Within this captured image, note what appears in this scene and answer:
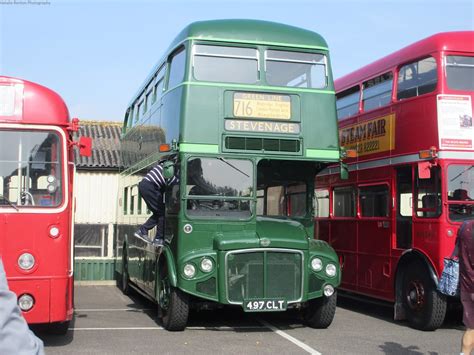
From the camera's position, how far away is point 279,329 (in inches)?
348

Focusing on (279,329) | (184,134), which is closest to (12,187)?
(184,134)

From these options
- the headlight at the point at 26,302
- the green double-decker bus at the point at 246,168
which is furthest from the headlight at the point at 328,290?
the headlight at the point at 26,302

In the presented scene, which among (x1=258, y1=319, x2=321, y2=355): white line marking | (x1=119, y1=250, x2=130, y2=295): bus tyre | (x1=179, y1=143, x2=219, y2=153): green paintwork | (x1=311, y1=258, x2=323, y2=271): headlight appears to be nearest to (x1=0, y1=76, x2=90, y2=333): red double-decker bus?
(x1=179, y1=143, x2=219, y2=153): green paintwork

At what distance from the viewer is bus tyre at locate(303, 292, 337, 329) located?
8766mm

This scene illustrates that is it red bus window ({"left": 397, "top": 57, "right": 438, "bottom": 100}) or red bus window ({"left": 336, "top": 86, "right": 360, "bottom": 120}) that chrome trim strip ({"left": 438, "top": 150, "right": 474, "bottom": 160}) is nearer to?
red bus window ({"left": 397, "top": 57, "right": 438, "bottom": 100})

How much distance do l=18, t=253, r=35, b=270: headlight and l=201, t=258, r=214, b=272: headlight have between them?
2282 mm

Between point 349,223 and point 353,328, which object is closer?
point 353,328

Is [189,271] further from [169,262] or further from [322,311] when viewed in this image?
[322,311]

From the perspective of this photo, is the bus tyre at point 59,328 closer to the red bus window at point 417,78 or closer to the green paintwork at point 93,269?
the red bus window at point 417,78

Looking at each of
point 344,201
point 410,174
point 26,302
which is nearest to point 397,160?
point 410,174

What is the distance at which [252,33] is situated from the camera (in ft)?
29.8

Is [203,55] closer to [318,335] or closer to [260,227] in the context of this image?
[260,227]

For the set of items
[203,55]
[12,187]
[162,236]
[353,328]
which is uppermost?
[203,55]

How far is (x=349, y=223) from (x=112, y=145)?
10496mm
